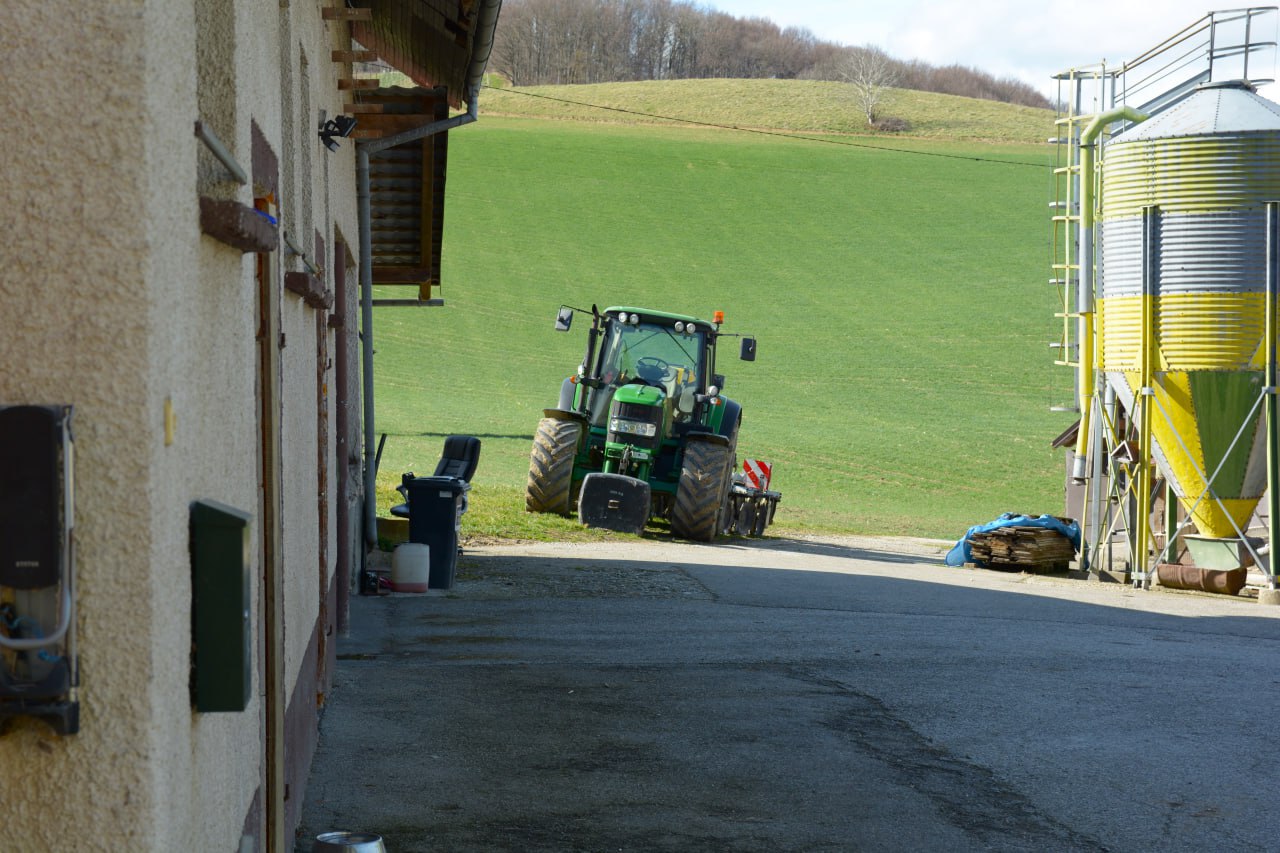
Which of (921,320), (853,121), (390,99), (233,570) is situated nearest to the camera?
(233,570)

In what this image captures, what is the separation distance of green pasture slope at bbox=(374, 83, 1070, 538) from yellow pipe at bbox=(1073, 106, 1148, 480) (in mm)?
5582

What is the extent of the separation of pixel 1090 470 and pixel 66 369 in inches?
647

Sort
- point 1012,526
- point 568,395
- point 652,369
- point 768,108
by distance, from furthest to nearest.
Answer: point 768,108
point 568,395
point 652,369
point 1012,526

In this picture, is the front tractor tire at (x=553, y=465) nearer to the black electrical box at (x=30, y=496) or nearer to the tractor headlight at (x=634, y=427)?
the tractor headlight at (x=634, y=427)

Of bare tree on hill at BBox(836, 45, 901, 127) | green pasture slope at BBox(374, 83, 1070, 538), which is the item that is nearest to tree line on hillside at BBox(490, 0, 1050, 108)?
bare tree on hill at BBox(836, 45, 901, 127)

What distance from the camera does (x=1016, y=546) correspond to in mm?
17266

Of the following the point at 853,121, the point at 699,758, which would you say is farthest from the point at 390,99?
the point at 853,121

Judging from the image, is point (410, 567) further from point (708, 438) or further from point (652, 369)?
point (652, 369)

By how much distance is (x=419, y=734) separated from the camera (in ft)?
22.6

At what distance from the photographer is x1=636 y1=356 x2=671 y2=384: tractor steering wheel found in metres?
18.8

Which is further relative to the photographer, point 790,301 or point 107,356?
point 790,301

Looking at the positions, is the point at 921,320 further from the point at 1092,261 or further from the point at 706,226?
the point at 1092,261

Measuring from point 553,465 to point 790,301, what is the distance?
30.4m

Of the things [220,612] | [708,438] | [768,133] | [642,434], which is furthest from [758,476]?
[768,133]
